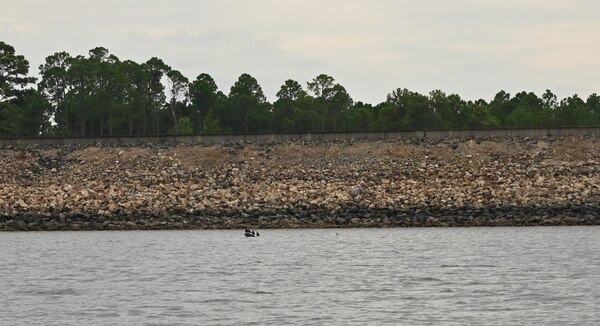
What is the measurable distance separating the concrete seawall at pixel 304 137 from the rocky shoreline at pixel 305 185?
0.84 metres

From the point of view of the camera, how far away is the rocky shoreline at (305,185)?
70312 millimetres

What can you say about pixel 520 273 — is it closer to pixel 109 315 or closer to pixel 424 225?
pixel 109 315

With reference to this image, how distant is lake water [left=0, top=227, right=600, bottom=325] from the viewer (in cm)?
3403

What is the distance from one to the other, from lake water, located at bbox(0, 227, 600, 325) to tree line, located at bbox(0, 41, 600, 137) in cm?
6893

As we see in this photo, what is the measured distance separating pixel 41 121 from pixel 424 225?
274ft

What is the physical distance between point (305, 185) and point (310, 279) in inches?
1292

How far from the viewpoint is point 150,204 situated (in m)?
73.5

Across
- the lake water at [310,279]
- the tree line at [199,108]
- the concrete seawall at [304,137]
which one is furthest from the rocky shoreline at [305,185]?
the tree line at [199,108]

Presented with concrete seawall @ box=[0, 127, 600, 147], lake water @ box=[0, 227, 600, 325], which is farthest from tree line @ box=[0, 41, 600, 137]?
lake water @ box=[0, 227, 600, 325]

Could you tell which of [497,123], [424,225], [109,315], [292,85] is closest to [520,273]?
[109,315]

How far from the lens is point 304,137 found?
86250mm

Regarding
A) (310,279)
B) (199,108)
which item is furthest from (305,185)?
(199,108)

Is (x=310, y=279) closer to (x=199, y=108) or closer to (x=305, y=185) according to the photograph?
(x=305, y=185)

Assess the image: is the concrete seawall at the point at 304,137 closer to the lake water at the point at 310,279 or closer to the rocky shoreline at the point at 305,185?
the rocky shoreline at the point at 305,185
